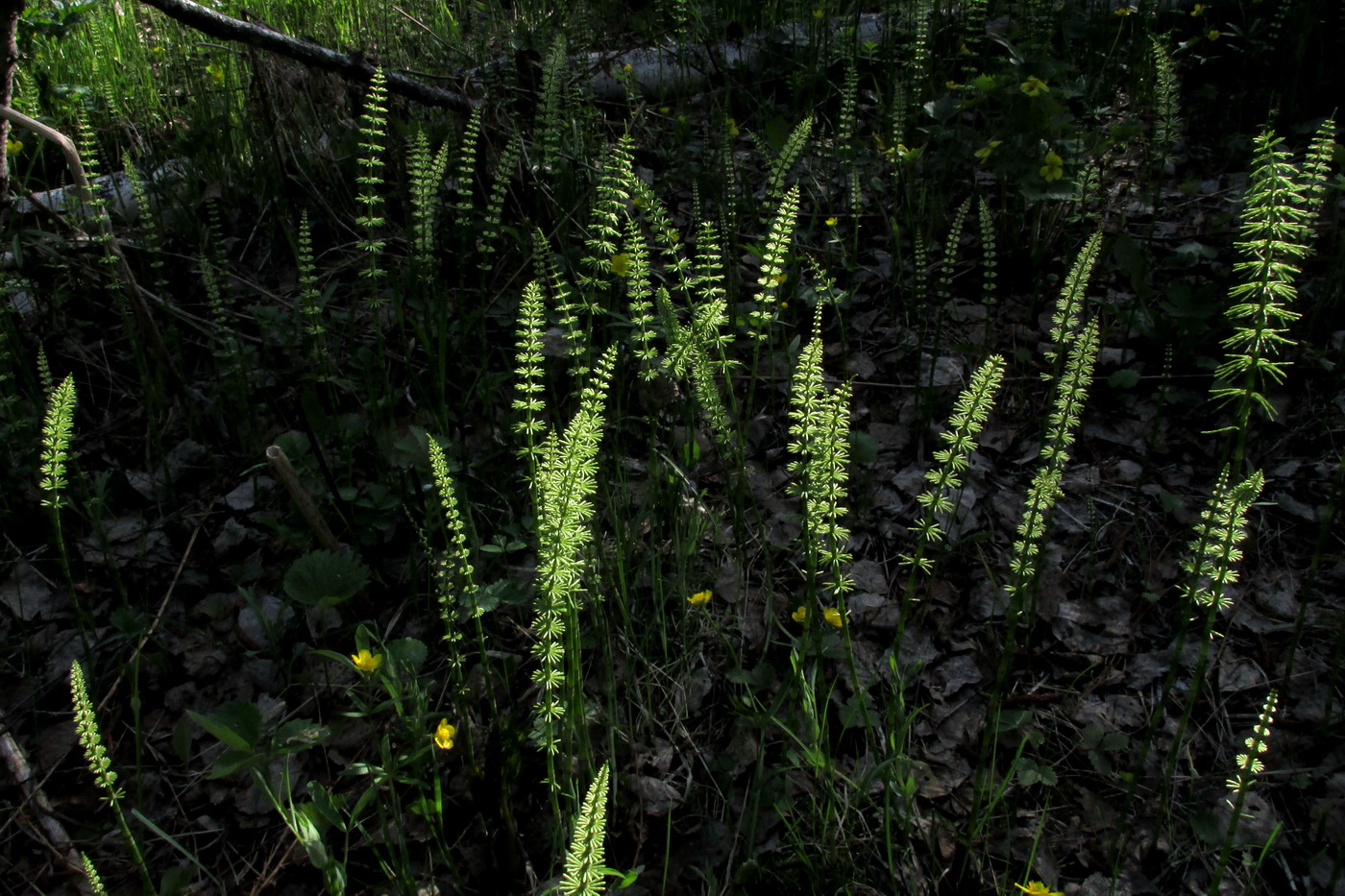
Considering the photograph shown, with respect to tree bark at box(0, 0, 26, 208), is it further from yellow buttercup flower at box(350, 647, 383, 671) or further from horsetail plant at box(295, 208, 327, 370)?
yellow buttercup flower at box(350, 647, 383, 671)

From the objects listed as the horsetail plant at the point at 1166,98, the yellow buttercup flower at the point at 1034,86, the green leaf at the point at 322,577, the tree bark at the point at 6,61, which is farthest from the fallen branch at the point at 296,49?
the horsetail plant at the point at 1166,98

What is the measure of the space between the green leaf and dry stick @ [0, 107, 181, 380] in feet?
4.51

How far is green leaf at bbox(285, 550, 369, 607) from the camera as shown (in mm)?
2129

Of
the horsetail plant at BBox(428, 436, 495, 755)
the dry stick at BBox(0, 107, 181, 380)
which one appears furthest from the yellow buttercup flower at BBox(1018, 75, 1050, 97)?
the dry stick at BBox(0, 107, 181, 380)

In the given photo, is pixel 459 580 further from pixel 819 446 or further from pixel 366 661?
pixel 819 446

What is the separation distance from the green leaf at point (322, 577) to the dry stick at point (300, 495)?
201mm

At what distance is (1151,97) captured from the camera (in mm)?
4035

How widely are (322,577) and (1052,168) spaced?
3041 millimetres

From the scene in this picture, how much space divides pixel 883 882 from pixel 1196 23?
4827 millimetres

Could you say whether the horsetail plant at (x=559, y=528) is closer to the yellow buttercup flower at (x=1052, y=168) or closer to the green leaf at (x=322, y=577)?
the green leaf at (x=322, y=577)

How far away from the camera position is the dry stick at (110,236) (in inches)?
98.3

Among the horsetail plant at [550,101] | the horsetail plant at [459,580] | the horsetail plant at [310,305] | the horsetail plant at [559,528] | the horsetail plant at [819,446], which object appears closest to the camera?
the horsetail plant at [559,528]

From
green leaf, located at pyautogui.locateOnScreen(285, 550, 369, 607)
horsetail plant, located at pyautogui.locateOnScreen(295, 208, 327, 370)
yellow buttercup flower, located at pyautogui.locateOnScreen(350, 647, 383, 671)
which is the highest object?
horsetail plant, located at pyautogui.locateOnScreen(295, 208, 327, 370)

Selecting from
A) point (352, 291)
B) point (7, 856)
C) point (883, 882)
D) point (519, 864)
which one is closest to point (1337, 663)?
point (883, 882)
